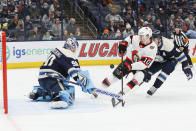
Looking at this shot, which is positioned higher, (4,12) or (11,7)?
(11,7)

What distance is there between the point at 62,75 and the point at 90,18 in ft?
21.2

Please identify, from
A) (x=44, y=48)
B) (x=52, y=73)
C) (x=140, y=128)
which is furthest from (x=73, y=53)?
(x=44, y=48)

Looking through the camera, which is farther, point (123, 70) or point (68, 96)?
point (123, 70)

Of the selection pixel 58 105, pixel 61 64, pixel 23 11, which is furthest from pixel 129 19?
pixel 58 105

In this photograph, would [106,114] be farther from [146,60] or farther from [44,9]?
[44,9]

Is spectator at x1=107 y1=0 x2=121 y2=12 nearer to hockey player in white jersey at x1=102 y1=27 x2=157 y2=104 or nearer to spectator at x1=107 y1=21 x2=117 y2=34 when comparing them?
spectator at x1=107 y1=21 x2=117 y2=34

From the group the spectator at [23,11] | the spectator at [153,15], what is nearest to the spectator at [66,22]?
the spectator at [23,11]

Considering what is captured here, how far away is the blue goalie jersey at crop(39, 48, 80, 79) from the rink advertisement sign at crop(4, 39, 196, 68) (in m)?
4.86

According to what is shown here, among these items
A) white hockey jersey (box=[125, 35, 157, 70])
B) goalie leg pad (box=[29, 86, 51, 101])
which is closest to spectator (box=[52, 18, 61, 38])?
white hockey jersey (box=[125, 35, 157, 70])

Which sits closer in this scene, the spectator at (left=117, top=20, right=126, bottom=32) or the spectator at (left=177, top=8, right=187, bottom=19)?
the spectator at (left=117, top=20, right=126, bottom=32)

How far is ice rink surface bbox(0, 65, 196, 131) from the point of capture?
4926mm

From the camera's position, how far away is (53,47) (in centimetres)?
1109

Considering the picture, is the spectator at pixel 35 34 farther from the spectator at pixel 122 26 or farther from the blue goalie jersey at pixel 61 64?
the blue goalie jersey at pixel 61 64

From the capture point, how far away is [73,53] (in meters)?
5.98
